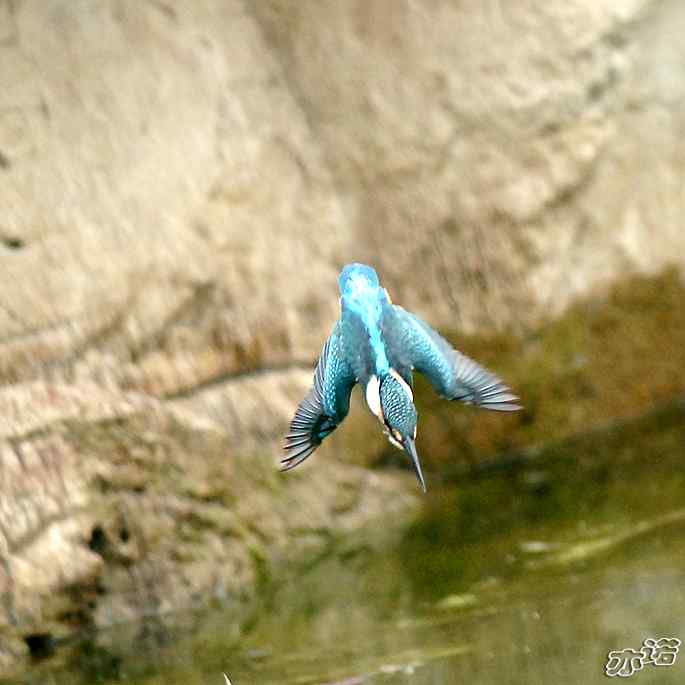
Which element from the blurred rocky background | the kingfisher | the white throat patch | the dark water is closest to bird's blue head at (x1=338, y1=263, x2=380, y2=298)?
the kingfisher

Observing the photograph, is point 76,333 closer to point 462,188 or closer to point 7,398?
point 7,398

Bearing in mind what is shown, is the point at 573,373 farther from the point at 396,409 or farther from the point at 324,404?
the point at 396,409

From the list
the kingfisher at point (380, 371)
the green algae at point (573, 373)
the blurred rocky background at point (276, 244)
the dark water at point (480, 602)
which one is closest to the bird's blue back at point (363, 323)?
the kingfisher at point (380, 371)

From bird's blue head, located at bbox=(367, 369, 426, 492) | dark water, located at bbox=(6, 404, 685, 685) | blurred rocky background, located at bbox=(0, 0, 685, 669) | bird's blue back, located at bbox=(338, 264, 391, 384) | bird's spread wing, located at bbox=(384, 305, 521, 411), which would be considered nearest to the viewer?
bird's blue head, located at bbox=(367, 369, 426, 492)

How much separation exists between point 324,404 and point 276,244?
9.53 feet

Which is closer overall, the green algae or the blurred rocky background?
the blurred rocky background

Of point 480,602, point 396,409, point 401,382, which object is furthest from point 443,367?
point 480,602

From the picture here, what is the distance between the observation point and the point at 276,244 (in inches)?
275

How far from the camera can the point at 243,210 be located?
685 centimetres

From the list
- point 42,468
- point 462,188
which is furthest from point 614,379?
point 42,468

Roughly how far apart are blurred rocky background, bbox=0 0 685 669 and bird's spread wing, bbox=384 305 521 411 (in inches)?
76.8

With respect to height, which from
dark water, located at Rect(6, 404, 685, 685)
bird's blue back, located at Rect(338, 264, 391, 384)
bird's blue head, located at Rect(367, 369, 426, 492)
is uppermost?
bird's blue back, located at Rect(338, 264, 391, 384)

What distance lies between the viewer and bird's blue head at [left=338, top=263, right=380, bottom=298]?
405 cm

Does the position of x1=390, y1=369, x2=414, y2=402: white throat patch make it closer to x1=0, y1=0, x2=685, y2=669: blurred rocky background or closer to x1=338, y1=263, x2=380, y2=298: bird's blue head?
x1=338, y1=263, x2=380, y2=298: bird's blue head
